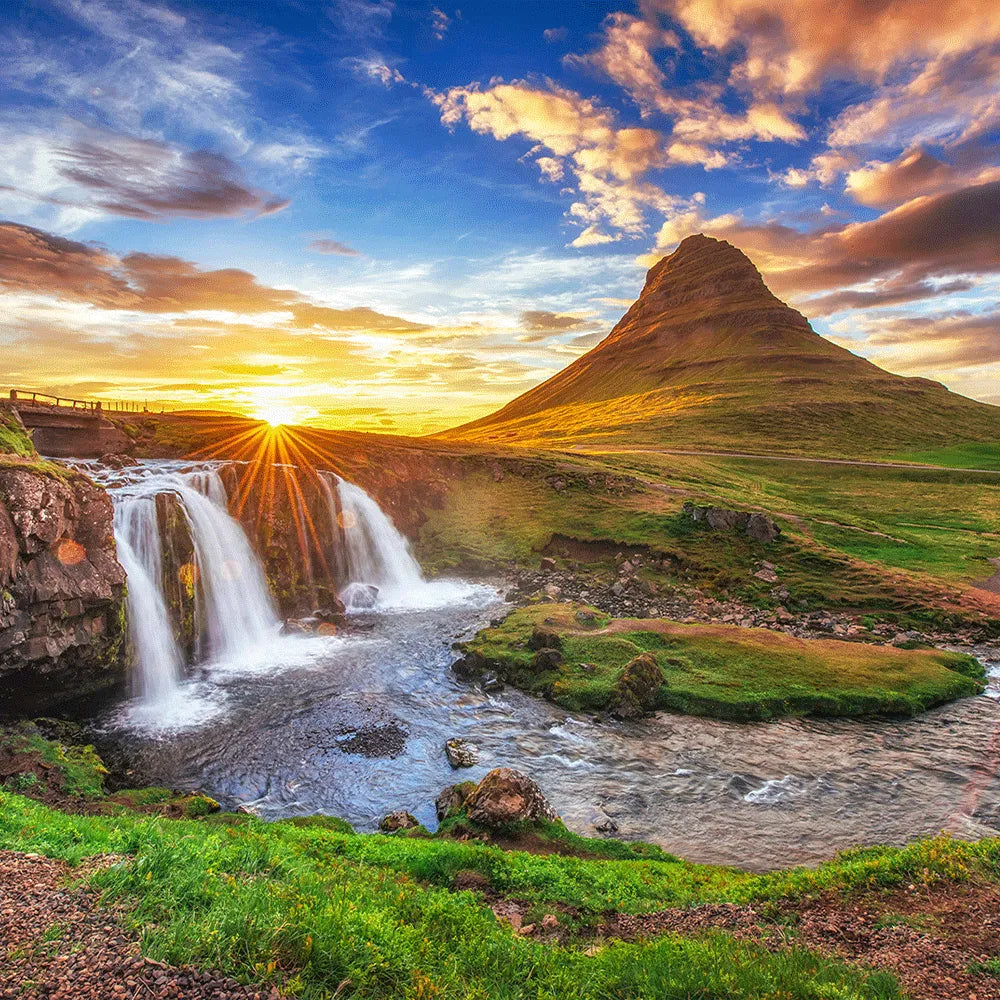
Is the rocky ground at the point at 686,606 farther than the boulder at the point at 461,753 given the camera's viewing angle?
Yes

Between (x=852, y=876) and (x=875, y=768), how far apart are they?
38.9ft

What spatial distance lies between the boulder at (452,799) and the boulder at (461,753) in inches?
94.4

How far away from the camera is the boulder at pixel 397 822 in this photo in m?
16.8

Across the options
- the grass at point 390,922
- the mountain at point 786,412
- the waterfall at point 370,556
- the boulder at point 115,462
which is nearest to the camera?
the grass at point 390,922

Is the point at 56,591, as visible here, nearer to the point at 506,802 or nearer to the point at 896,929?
the point at 506,802

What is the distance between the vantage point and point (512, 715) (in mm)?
25312

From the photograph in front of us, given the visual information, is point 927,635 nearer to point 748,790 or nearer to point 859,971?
point 748,790

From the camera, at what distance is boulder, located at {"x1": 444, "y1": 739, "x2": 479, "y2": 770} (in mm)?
21312

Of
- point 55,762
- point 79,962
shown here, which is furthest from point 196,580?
point 79,962

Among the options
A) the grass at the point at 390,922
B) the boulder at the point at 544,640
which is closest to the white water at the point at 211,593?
the boulder at the point at 544,640

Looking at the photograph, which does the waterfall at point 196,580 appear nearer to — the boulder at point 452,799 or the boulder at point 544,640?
the boulder at point 544,640

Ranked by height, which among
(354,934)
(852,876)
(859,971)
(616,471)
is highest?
(616,471)

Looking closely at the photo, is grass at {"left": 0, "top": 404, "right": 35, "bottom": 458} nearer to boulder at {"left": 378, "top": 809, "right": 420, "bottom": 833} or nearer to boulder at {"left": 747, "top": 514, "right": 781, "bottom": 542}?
boulder at {"left": 378, "top": 809, "right": 420, "bottom": 833}

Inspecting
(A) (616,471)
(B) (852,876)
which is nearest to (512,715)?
(B) (852,876)
